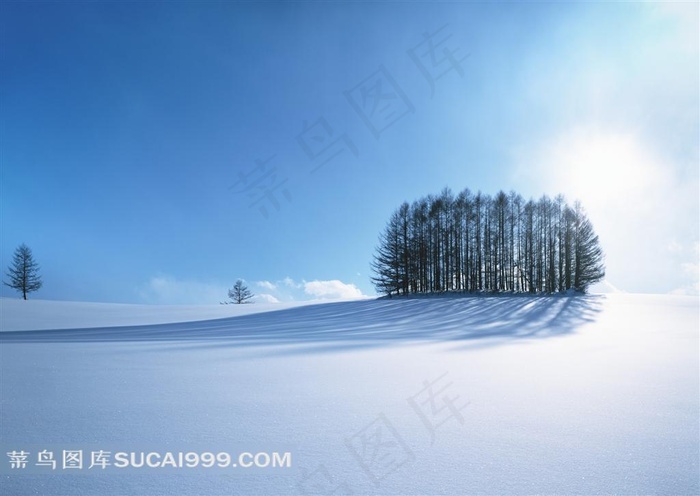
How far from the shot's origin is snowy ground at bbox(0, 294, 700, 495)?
1.39 metres

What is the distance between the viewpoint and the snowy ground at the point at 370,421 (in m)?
1.39

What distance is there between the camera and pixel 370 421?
6.47ft

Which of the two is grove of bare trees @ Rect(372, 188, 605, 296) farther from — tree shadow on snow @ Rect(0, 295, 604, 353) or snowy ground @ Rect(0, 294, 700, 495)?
snowy ground @ Rect(0, 294, 700, 495)

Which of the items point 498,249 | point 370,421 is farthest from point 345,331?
point 498,249

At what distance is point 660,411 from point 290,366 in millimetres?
3179

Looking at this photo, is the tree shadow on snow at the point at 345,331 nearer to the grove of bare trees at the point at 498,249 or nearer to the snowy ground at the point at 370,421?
the snowy ground at the point at 370,421

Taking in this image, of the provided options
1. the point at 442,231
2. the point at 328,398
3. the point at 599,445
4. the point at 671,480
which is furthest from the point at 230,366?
the point at 442,231

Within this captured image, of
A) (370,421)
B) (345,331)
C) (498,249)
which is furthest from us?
(498,249)

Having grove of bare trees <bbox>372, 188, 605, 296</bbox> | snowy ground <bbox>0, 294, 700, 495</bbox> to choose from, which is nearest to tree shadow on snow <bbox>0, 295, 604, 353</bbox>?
snowy ground <bbox>0, 294, 700, 495</bbox>

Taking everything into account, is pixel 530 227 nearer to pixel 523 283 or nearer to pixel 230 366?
pixel 523 283

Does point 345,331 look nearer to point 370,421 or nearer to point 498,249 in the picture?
point 370,421

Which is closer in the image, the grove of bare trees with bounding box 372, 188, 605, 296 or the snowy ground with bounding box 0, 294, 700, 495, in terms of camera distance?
the snowy ground with bounding box 0, 294, 700, 495

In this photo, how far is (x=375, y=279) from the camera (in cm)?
2789

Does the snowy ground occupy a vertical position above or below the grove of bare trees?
below
